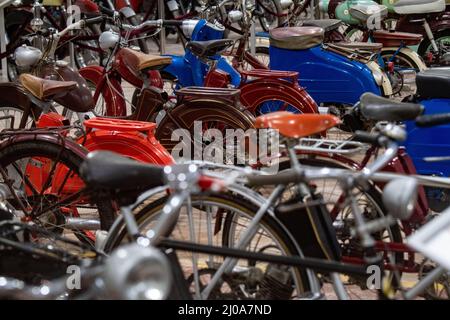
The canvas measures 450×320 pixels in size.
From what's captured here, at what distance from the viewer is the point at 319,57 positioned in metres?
5.85

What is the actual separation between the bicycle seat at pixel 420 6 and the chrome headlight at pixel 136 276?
21.6ft

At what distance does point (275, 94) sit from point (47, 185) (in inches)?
81.3

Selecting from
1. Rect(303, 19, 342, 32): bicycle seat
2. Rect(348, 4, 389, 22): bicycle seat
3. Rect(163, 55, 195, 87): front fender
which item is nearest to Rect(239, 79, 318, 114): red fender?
Rect(163, 55, 195, 87): front fender

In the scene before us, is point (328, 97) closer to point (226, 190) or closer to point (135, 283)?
point (226, 190)

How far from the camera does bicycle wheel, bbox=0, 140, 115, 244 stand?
3678 mm

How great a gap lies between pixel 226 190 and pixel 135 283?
1003 mm

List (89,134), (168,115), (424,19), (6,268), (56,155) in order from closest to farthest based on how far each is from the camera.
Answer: (6,268) < (56,155) < (89,134) < (168,115) < (424,19)

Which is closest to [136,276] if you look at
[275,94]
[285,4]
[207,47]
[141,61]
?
Result: [141,61]

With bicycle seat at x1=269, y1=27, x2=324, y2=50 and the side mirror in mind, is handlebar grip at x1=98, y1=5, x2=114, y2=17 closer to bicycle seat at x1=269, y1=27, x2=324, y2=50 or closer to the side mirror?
bicycle seat at x1=269, y1=27, x2=324, y2=50

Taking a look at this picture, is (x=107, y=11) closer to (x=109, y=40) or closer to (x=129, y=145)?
(x=109, y=40)

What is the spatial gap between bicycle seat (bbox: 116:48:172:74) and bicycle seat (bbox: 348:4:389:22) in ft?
9.45

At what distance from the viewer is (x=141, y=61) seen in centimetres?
491
